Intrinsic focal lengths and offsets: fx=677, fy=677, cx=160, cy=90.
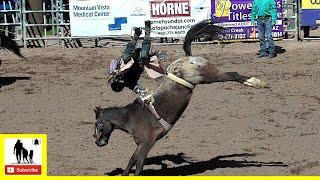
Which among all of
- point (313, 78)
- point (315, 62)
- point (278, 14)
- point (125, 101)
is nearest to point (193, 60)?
point (125, 101)

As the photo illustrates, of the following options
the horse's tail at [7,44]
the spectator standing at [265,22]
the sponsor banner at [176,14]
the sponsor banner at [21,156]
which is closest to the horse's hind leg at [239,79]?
the sponsor banner at [21,156]

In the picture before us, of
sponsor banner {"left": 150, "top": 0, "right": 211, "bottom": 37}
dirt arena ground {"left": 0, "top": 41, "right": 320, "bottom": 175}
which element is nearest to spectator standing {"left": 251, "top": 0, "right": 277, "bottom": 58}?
dirt arena ground {"left": 0, "top": 41, "right": 320, "bottom": 175}

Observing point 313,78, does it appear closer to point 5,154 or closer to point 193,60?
point 193,60

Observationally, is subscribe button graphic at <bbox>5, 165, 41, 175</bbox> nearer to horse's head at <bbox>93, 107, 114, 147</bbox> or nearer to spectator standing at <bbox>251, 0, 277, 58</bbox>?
horse's head at <bbox>93, 107, 114, 147</bbox>

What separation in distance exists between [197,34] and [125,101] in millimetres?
4738

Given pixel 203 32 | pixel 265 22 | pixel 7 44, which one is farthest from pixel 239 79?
pixel 265 22

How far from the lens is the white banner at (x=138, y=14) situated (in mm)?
18062

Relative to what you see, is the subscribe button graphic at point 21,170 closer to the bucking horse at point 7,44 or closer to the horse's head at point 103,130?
the horse's head at point 103,130

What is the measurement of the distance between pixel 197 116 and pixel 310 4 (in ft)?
29.0

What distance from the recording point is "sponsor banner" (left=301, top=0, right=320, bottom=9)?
18078mm

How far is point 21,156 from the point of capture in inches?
220

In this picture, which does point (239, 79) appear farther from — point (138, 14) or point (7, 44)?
point (138, 14)

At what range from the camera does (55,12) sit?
727 inches

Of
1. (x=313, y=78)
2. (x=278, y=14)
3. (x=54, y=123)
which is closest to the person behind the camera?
(x=54, y=123)
